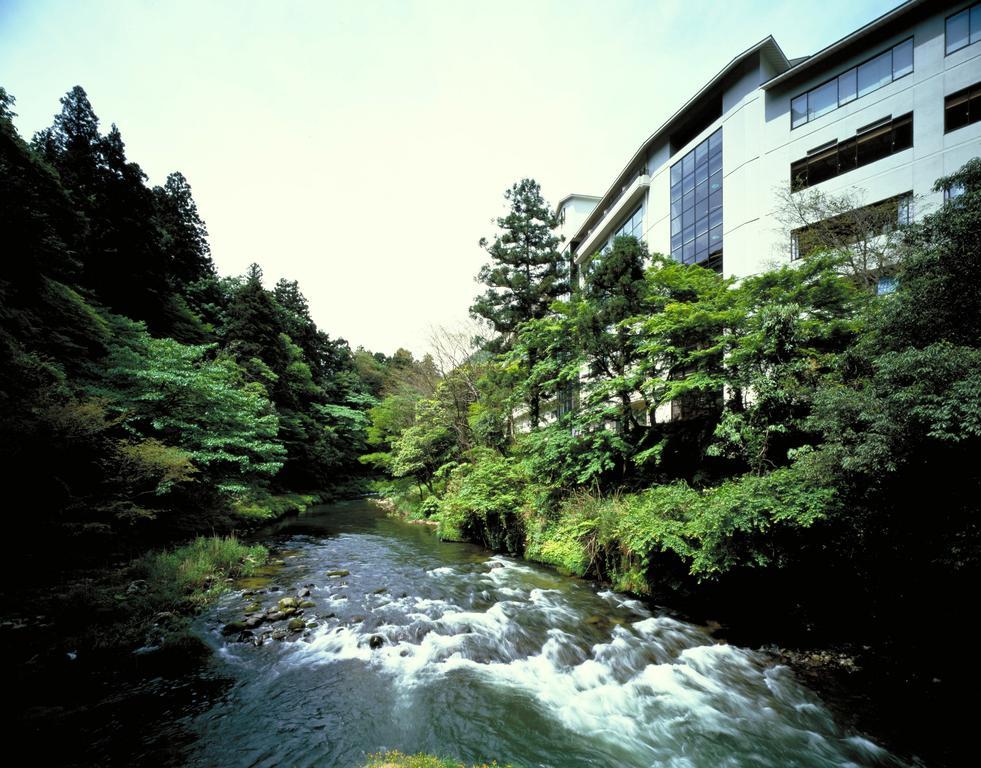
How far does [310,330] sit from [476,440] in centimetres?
3010

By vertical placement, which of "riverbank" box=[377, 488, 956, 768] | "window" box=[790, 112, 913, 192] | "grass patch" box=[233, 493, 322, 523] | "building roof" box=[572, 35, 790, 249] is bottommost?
"grass patch" box=[233, 493, 322, 523]

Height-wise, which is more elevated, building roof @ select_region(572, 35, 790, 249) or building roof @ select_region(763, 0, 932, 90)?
building roof @ select_region(572, 35, 790, 249)

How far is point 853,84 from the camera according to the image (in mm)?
16547

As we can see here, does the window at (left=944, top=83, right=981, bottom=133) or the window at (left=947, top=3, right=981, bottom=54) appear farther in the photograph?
the window at (left=947, top=3, right=981, bottom=54)

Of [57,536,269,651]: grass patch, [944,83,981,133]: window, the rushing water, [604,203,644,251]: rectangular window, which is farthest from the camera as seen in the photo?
[604,203,644,251]: rectangular window

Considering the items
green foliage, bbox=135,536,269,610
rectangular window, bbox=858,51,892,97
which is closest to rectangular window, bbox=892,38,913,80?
rectangular window, bbox=858,51,892,97

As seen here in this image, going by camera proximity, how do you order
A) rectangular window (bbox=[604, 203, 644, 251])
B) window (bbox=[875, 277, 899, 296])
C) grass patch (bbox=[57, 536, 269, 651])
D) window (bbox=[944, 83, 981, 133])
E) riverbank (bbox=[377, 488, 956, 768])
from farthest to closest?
rectangular window (bbox=[604, 203, 644, 251])
window (bbox=[944, 83, 981, 133])
window (bbox=[875, 277, 899, 296])
grass patch (bbox=[57, 536, 269, 651])
riverbank (bbox=[377, 488, 956, 768])

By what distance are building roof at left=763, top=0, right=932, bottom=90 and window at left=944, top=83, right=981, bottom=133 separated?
12.1ft

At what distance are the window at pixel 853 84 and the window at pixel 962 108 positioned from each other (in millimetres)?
2182

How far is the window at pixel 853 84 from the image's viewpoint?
15461 millimetres

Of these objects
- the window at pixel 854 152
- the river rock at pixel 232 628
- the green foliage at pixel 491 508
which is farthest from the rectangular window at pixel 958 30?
the river rock at pixel 232 628

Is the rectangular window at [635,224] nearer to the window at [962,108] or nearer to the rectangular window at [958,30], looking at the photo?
the window at [962,108]

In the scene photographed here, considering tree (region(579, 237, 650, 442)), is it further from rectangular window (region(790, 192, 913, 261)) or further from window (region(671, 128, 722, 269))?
window (region(671, 128, 722, 269))

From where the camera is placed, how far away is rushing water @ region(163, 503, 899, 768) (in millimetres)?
5215
